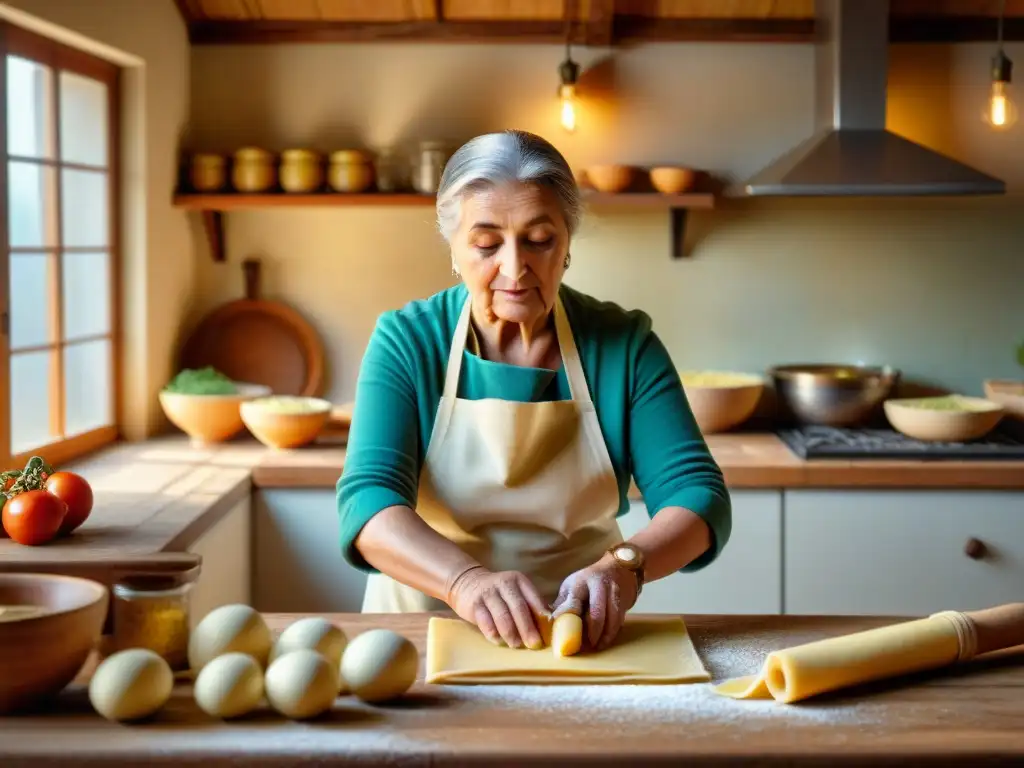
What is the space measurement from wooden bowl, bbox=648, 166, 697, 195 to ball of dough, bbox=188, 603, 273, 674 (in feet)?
8.35

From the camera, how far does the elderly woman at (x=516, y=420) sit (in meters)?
1.81

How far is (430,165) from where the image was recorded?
3.62m

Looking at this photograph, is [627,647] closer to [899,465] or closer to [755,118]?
[899,465]

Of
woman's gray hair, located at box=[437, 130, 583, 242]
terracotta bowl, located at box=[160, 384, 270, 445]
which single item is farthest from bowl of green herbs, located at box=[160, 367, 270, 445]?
woman's gray hair, located at box=[437, 130, 583, 242]

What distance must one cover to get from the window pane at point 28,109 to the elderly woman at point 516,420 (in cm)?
141

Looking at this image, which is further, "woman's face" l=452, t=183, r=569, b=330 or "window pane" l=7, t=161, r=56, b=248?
"window pane" l=7, t=161, r=56, b=248

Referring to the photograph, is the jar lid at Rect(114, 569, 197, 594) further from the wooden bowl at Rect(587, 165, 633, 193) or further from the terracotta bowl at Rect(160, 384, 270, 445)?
the wooden bowl at Rect(587, 165, 633, 193)

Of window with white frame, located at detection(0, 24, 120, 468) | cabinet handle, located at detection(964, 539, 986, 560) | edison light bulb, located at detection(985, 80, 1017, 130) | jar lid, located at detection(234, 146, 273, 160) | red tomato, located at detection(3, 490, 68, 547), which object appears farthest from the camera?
jar lid, located at detection(234, 146, 273, 160)

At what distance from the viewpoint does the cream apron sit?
2.01 metres

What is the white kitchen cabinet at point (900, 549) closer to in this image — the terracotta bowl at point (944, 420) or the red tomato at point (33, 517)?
the terracotta bowl at point (944, 420)

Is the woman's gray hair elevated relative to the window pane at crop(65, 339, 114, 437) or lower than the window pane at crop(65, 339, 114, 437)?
elevated

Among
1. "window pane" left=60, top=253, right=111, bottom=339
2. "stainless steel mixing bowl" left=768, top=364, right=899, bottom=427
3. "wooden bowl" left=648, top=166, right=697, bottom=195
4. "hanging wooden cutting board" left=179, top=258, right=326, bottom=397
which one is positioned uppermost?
"wooden bowl" left=648, top=166, right=697, bottom=195

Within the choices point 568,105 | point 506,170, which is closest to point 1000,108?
point 568,105

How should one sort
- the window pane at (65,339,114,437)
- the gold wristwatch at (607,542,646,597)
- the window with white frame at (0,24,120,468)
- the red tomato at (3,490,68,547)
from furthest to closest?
1. the window pane at (65,339,114,437)
2. the window with white frame at (0,24,120,468)
3. the red tomato at (3,490,68,547)
4. the gold wristwatch at (607,542,646,597)
